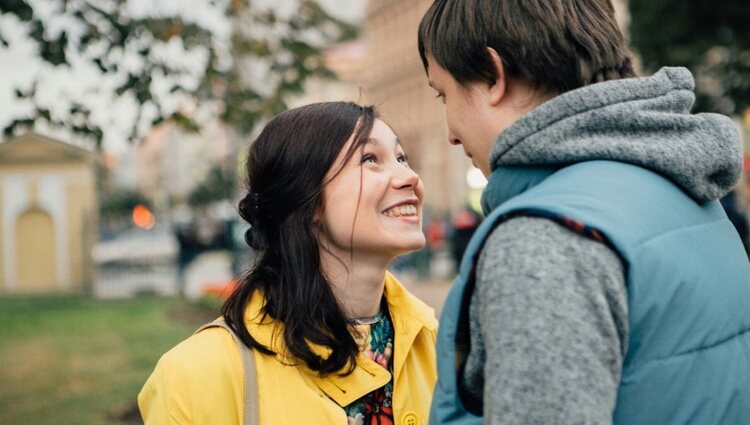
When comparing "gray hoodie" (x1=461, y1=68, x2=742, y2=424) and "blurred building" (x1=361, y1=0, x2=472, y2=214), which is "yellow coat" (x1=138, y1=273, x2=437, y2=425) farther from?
"blurred building" (x1=361, y1=0, x2=472, y2=214)

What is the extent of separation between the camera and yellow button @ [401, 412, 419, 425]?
2443 millimetres

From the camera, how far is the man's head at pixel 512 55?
1.63 m

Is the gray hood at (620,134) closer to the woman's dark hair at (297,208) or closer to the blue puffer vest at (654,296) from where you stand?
the blue puffer vest at (654,296)

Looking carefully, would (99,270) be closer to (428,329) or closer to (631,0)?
(631,0)

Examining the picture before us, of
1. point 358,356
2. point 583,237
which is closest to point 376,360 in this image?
point 358,356

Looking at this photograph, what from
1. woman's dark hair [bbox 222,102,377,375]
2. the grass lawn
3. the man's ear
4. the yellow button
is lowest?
the grass lawn

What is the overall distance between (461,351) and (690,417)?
36cm

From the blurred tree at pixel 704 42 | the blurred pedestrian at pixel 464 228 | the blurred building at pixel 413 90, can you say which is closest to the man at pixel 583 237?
the blurred pedestrian at pixel 464 228

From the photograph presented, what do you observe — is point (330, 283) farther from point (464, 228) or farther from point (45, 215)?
point (45, 215)

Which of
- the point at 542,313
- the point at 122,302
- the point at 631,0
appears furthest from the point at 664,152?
the point at 631,0

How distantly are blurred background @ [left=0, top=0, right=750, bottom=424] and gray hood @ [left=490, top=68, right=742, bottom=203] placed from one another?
4.82 ft

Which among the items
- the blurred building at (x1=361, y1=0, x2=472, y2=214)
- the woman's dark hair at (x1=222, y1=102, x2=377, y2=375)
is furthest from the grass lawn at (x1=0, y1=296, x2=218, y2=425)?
the blurred building at (x1=361, y1=0, x2=472, y2=214)

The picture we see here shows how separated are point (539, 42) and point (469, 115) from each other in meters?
0.19

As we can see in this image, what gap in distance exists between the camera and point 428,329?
2715 millimetres
